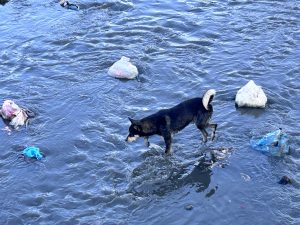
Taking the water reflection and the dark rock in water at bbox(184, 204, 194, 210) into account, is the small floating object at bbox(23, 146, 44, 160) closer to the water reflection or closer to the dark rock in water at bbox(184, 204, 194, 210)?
the water reflection

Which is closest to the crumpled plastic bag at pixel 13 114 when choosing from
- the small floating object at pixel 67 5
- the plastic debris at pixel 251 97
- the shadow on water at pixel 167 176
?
the shadow on water at pixel 167 176

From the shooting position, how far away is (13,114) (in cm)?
1234

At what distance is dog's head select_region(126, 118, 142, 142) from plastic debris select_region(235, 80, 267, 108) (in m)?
2.72

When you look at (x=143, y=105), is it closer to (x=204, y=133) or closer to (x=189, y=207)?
(x=204, y=133)

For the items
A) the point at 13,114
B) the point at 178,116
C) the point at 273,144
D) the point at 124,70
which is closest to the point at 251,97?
the point at 273,144

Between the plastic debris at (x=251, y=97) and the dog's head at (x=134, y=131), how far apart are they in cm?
272

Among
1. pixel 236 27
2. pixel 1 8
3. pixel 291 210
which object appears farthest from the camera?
pixel 1 8

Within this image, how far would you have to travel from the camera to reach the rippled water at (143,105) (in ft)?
32.0

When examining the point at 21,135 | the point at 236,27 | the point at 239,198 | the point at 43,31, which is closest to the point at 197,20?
the point at 236,27

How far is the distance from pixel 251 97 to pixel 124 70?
3444 millimetres

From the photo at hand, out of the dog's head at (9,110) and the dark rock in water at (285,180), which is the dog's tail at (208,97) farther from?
the dog's head at (9,110)

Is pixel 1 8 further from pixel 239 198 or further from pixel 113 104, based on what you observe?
pixel 239 198

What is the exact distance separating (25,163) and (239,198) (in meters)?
4.29

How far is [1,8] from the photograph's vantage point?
19188mm
